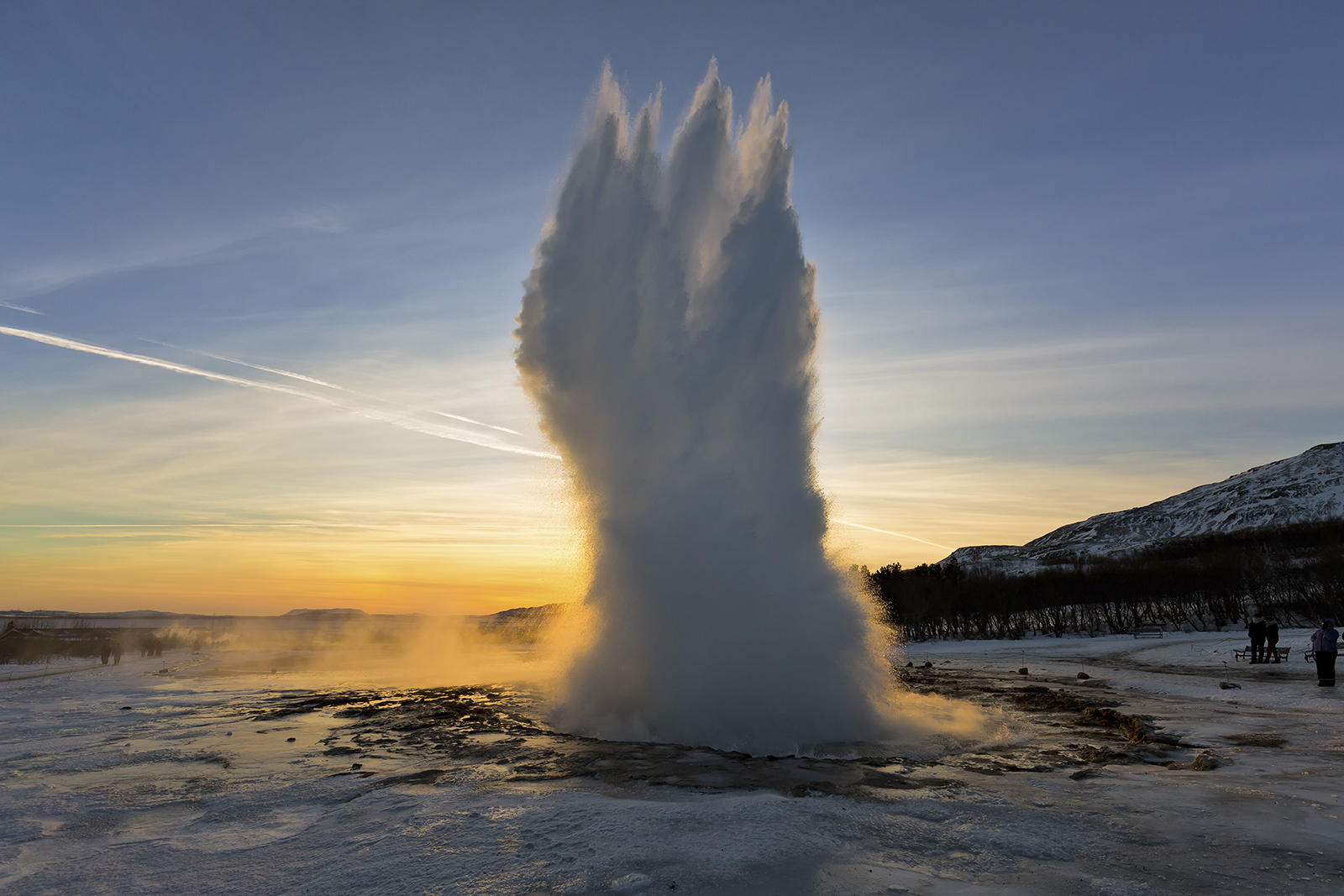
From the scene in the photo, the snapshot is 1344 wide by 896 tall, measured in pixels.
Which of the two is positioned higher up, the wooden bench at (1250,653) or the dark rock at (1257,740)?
the dark rock at (1257,740)

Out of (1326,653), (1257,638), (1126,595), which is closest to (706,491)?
(1326,653)

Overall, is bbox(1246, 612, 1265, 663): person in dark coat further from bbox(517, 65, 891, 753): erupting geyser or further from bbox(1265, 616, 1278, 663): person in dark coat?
bbox(517, 65, 891, 753): erupting geyser

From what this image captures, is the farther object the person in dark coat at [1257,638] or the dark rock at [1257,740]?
the person in dark coat at [1257,638]

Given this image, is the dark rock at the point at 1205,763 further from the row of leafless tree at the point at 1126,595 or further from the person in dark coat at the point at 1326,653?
the row of leafless tree at the point at 1126,595

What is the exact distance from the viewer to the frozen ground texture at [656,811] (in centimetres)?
686

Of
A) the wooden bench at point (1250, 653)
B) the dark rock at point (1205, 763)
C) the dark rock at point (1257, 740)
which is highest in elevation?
the dark rock at point (1205, 763)

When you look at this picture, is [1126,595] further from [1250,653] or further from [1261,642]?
[1261,642]

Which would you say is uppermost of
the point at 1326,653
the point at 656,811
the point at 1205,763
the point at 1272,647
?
the point at 1326,653

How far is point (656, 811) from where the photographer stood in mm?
8898

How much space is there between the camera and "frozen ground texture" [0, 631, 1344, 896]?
22.5ft

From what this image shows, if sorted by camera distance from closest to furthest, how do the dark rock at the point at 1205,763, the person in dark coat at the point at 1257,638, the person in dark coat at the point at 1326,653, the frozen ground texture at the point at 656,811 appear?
the frozen ground texture at the point at 656,811, the dark rock at the point at 1205,763, the person in dark coat at the point at 1326,653, the person in dark coat at the point at 1257,638

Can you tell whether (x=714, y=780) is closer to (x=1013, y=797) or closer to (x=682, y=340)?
(x=1013, y=797)

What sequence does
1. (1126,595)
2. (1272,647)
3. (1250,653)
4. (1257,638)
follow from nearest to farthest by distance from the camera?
1. (1257,638)
2. (1272,647)
3. (1250,653)
4. (1126,595)

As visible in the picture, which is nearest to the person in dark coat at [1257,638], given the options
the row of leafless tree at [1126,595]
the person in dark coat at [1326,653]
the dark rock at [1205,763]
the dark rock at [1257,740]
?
the person in dark coat at [1326,653]
